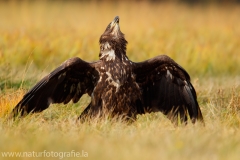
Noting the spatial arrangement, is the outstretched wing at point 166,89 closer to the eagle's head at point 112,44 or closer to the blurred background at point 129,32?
the eagle's head at point 112,44

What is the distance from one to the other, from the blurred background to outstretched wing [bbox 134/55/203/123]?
6.97 ft

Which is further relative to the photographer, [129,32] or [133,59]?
[129,32]

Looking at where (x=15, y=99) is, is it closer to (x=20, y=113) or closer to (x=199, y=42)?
(x=20, y=113)

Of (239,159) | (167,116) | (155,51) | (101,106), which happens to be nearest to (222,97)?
(167,116)

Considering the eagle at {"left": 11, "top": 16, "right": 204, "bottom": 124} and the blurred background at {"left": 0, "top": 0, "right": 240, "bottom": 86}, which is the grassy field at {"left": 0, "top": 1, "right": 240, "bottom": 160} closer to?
the blurred background at {"left": 0, "top": 0, "right": 240, "bottom": 86}

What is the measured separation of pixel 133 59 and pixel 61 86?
527 cm

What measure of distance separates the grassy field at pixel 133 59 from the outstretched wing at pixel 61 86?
0.17 m

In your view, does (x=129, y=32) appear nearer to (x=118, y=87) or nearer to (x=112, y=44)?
(x=112, y=44)

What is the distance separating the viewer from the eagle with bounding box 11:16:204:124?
582 centimetres

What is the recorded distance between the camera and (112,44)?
5.98 meters

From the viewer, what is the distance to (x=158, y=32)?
12.8 metres

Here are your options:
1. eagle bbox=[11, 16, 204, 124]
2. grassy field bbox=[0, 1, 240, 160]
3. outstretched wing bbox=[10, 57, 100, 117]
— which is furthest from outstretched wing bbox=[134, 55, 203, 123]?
outstretched wing bbox=[10, 57, 100, 117]

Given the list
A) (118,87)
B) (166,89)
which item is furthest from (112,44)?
(166,89)

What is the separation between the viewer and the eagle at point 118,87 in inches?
Result: 229
